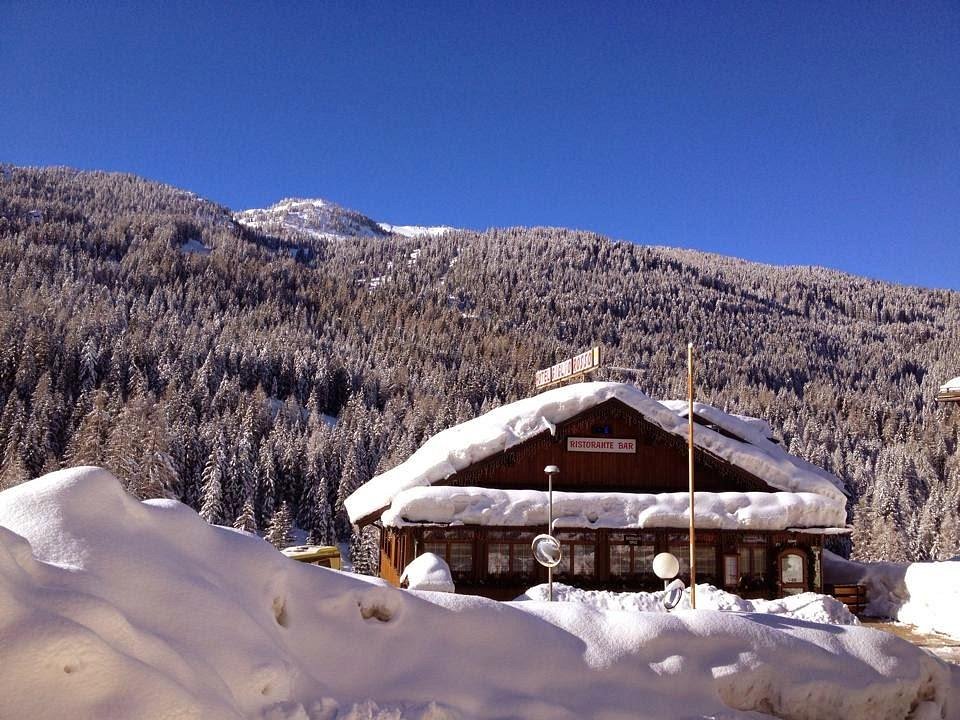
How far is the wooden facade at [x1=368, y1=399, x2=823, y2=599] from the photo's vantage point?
67.3 ft

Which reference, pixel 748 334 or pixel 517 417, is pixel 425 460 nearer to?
pixel 517 417

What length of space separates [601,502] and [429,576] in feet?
18.4

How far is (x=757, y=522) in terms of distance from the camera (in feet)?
67.7

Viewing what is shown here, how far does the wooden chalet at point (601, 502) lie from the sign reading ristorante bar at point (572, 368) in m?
1.06

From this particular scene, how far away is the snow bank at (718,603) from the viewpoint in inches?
678

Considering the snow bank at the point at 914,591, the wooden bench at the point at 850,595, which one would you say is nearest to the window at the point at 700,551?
the wooden bench at the point at 850,595

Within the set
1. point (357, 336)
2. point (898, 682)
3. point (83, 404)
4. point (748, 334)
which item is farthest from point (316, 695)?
point (748, 334)

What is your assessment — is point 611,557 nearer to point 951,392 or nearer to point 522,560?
point 522,560

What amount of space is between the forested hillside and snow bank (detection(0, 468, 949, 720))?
21.1 metres

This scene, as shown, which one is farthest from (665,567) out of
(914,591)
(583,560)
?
(914,591)

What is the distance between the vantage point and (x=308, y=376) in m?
109

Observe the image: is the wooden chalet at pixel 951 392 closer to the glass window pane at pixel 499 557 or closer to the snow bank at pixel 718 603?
the snow bank at pixel 718 603

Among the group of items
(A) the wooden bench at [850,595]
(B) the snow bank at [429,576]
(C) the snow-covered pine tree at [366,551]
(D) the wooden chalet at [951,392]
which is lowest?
(C) the snow-covered pine tree at [366,551]

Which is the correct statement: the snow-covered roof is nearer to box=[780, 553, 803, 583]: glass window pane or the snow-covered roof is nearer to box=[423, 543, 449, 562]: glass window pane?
box=[423, 543, 449, 562]: glass window pane
